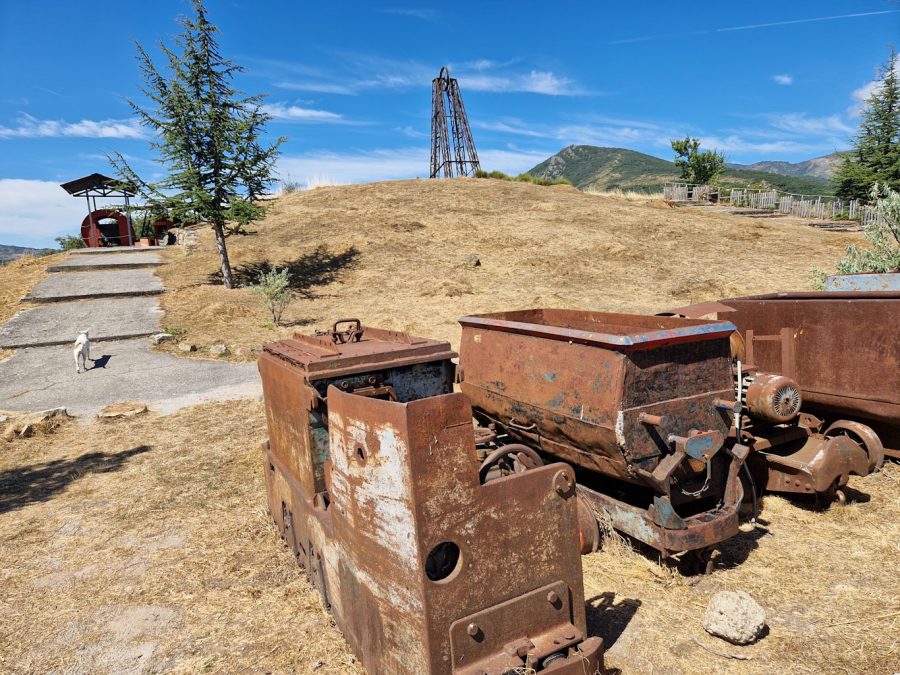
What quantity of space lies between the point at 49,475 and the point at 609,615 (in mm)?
5875

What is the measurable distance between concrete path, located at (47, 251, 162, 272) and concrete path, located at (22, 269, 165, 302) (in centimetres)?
58

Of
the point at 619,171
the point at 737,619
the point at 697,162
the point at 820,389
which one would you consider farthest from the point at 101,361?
the point at 619,171

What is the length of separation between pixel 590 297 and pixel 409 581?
14.4 metres

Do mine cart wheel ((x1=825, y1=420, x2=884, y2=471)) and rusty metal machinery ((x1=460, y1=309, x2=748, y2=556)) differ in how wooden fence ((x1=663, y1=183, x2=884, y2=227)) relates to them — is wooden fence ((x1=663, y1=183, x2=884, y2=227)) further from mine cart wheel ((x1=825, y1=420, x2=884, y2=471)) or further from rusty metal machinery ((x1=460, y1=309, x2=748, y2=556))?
rusty metal machinery ((x1=460, y1=309, x2=748, y2=556))

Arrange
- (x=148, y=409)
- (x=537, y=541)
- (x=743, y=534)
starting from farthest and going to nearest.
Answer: (x=148, y=409) < (x=743, y=534) < (x=537, y=541)

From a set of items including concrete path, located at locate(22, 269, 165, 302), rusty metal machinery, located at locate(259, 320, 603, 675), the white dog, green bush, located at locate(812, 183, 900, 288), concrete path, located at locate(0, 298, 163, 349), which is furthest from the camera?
concrete path, located at locate(22, 269, 165, 302)

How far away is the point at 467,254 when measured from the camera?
20.5 m

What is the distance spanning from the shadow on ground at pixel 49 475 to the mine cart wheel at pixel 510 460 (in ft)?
15.2

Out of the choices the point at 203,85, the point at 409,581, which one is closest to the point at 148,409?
the point at 409,581

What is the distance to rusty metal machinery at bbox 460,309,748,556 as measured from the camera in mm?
3490

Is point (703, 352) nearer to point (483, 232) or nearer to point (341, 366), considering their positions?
point (341, 366)

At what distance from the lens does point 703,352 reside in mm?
3785

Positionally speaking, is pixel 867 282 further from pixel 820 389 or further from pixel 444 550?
pixel 444 550

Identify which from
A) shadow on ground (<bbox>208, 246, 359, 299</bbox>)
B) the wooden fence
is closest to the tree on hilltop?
the wooden fence
